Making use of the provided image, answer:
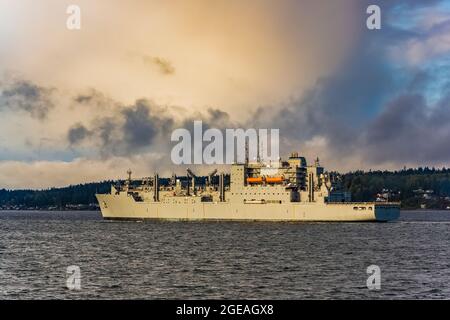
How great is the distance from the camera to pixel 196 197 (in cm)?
8856

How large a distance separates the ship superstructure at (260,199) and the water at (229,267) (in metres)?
24.4

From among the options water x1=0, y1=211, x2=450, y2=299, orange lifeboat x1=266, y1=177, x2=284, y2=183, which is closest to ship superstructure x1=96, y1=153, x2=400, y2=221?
orange lifeboat x1=266, y1=177, x2=284, y2=183

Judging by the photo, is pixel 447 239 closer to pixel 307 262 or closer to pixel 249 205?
pixel 307 262

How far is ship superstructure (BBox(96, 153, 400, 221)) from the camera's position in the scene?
81.6 m

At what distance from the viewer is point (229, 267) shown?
3516 centimetres

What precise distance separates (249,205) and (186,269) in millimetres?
50168

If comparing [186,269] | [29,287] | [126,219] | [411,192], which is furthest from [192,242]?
[411,192]

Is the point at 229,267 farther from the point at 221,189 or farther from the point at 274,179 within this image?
the point at 221,189

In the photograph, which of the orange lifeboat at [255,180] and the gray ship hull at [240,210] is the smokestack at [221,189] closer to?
the gray ship hull at [240,210]

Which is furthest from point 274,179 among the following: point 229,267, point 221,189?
point 229,267

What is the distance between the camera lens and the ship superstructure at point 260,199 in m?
81.6

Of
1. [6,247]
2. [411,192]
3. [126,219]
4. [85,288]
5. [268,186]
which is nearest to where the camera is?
[85,288]

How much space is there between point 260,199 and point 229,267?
49051mm

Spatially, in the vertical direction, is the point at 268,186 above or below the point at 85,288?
above
